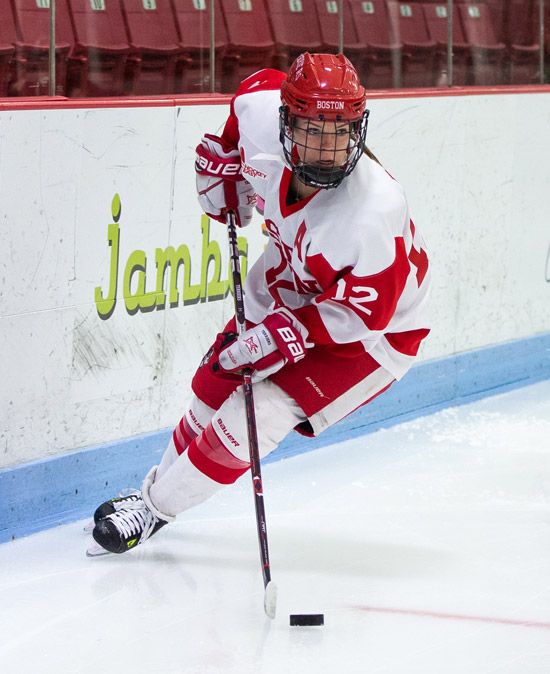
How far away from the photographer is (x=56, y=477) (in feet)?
10.6

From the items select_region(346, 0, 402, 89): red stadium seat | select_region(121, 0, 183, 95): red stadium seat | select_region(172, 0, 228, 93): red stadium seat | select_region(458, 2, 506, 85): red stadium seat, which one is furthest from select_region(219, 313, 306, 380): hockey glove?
select_region(458, 2, 506, 85): red stadium seat

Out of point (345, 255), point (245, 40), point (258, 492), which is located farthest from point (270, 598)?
point (245, 40)

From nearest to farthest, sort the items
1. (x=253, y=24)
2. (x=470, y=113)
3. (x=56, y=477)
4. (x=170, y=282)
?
1. (x=56, y=477)
2. (x=170, y=282)
3. (x=253, y=24)
4. (x=470, y=113)

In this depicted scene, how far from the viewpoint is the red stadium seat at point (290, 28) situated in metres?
4.09

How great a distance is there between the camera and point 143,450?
137 inches

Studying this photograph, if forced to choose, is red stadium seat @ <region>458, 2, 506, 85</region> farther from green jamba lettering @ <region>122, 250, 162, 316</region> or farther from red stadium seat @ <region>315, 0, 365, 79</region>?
green jamba lettering @ <region>122, 250, 162, 316</region>

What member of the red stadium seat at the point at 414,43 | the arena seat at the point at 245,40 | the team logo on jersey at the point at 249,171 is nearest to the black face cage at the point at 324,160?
the team logo on jersey at the point at 249,171

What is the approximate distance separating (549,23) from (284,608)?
10.4 feet

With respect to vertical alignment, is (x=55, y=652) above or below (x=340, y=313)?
below

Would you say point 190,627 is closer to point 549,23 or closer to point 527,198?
point 527,198

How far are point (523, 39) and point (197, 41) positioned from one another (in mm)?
1736

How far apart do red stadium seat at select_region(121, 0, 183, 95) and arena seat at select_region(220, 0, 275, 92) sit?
0.21m

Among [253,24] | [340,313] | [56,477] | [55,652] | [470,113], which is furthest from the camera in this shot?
[470,113]

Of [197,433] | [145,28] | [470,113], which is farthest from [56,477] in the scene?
[470,113]
